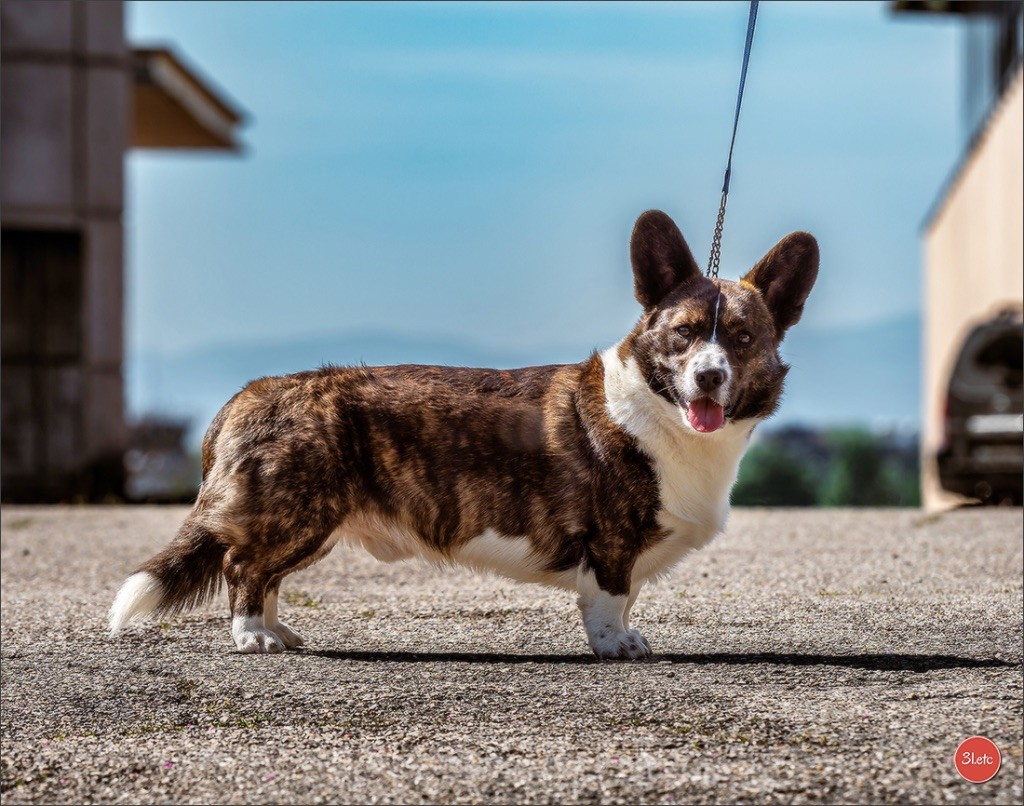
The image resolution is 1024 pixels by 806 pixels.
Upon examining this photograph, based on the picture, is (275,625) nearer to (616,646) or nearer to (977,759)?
(616,646)

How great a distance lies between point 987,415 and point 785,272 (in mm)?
8304

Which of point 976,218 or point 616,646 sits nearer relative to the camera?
point 616,646

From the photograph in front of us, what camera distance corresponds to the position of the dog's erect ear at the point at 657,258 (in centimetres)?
463

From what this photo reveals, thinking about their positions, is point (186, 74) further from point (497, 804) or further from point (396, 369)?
point (497, 804)

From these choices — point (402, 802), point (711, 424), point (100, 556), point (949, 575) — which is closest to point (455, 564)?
point (711, 424)

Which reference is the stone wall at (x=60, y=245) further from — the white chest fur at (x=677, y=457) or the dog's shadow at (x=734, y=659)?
the white chest fur at (x=677, y=457)

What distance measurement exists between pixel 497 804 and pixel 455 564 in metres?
1.55

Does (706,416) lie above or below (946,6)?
below

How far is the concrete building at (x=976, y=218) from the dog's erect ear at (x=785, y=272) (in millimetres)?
8468

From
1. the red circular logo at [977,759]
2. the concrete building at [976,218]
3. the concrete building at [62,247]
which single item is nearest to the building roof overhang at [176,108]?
the concrete building at [62,247]

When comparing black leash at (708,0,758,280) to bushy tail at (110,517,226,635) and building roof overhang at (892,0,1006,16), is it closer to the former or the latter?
bushy tail at (110,517,226,635)

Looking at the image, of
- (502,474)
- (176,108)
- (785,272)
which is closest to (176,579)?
(502,474)

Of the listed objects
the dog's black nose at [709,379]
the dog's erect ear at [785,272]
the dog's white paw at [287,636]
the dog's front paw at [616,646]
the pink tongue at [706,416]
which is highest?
the dog's erect ear at [785,272]

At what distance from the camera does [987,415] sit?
485 inches
